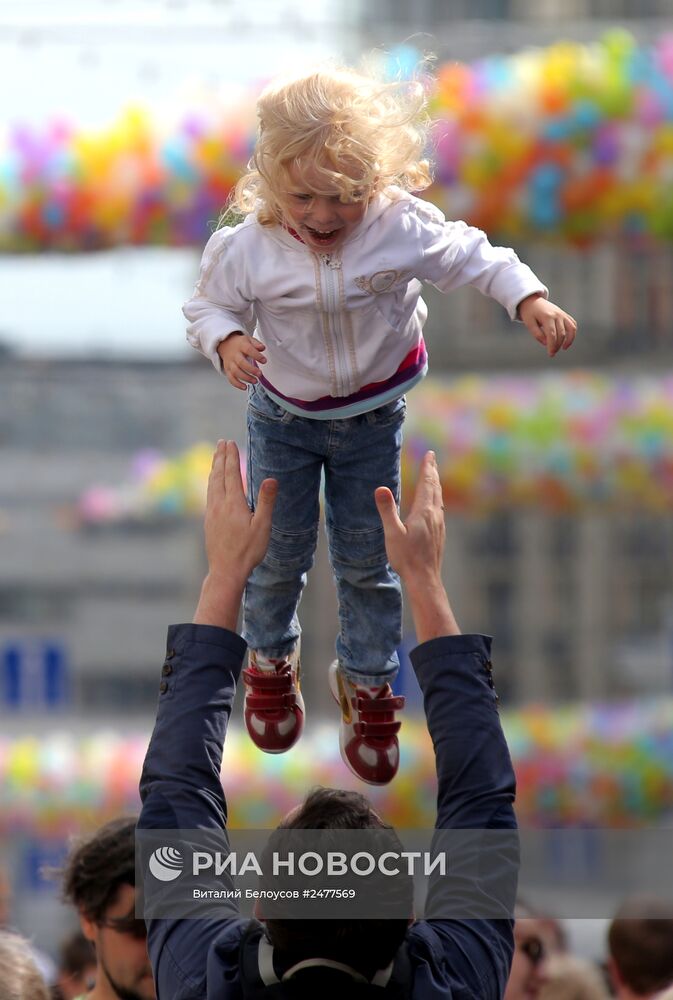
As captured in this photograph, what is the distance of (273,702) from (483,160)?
3.54 meters

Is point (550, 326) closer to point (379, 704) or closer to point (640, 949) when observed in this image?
point (379, 704)

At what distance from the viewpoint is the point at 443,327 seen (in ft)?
83.7

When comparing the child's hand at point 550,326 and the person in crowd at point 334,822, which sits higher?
the child's hand at point 550,326

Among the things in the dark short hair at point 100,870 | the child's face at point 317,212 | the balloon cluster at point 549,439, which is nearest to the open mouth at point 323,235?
the child's face at point 317,212

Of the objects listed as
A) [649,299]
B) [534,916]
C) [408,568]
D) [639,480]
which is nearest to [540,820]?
[639,480]

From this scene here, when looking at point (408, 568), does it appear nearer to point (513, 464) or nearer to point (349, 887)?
point (349, 887)

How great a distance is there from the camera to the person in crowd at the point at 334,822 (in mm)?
1577

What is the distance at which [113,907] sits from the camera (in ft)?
7.00

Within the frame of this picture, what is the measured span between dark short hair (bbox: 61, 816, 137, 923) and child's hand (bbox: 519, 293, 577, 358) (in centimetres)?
88

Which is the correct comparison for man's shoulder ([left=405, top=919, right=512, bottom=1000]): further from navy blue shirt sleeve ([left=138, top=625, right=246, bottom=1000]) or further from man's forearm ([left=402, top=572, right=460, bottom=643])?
man's forearm ([left=402, top=572, right=460, bottom=643])

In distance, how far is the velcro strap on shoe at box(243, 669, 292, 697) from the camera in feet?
8.04

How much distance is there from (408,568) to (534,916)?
3.21 feet

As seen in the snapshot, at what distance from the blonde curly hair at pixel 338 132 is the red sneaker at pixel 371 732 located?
85cm

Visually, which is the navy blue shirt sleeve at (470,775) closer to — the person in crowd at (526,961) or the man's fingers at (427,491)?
the man's fingers at (427,491)
